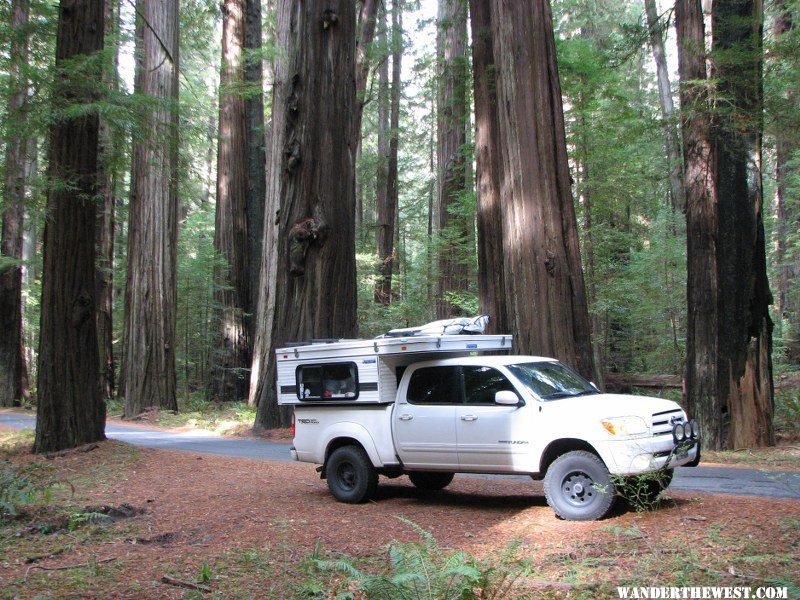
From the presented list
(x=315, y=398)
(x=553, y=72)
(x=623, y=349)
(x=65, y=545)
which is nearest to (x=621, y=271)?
(x=623, y=349)

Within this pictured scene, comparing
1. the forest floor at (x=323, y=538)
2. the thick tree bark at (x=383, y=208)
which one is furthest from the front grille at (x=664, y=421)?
the thick tree bark at (x=383, y=208)

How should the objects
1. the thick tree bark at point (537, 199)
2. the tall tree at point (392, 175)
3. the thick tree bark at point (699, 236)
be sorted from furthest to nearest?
the tall tree at point (392, 175) < the thick tree bark at point (699, 236) < the thick tree bark at point (537, 199)

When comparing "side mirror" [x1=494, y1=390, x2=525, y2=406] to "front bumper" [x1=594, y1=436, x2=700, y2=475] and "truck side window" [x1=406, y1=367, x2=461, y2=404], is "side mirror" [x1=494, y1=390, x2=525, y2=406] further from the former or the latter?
"front bumper" [x1=594, y1=436, x2=700, y2=475]

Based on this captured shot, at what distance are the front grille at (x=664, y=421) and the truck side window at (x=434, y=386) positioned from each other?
7.92 feet

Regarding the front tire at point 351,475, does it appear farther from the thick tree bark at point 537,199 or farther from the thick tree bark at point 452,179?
the thick tree bark at point 452,179

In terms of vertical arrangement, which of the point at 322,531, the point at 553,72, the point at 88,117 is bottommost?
the point at 322,531

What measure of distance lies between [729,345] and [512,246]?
4.98 metres

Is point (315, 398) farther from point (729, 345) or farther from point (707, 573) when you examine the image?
point (729, 345)

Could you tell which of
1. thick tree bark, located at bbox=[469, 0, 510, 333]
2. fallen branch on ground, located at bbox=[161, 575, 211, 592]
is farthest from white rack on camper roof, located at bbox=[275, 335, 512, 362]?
thick tree bark, located at bbox=[469, 0, 510, 333]

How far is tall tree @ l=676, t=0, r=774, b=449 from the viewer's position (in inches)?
525

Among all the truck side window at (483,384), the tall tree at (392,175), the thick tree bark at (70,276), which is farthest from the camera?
the tall tree at (392,175)

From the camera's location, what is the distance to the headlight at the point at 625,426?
24.1 feet

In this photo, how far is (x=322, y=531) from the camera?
24.9ft

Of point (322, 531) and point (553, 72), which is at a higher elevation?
point (553, 72)
